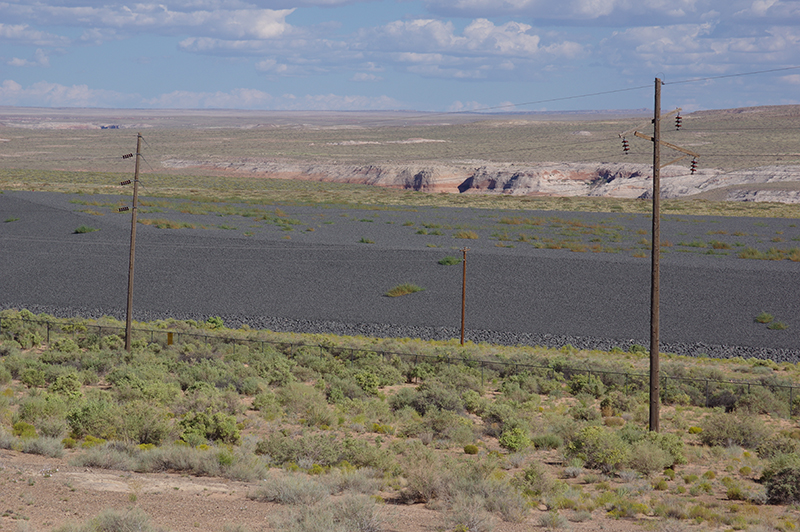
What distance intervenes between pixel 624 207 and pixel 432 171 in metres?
43.5

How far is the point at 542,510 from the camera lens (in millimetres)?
11984

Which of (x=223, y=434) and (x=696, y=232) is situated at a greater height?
(x=696, y=232)

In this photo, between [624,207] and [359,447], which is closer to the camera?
[359,447]

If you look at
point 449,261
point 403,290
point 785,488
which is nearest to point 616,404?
point 785,488

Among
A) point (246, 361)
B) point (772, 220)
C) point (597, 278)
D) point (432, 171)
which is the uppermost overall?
point (432, 171)

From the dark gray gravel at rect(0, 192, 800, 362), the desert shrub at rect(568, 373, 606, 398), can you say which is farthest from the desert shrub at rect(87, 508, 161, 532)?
the dark gray gravel at rect(0, 192, 800, 362)

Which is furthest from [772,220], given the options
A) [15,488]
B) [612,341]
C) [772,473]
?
[15,488]

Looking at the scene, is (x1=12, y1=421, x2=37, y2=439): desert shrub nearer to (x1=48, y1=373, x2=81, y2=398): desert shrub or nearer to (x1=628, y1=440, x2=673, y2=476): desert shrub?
(x1=48, y1=373, x2=81, y2=398): desert shrub

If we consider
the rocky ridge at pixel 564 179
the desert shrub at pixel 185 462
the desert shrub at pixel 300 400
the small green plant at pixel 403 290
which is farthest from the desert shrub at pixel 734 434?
the rocky ridge at pixel 564 179

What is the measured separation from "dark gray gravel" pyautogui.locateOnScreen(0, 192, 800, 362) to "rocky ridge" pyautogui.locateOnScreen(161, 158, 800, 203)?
137ft

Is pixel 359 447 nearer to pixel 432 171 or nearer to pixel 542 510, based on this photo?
pixel 542 510

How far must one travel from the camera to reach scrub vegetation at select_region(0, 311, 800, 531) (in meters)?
11.9

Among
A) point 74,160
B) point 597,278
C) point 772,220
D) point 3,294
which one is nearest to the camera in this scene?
point 3,294

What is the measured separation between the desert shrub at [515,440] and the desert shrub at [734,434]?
453 centimetres
